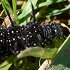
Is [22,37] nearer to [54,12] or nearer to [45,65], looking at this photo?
[45,65]

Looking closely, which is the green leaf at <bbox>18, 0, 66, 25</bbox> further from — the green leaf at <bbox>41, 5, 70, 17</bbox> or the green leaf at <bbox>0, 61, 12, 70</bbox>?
the green leaf at <bbox>0, 61, 12, 70</bbox>

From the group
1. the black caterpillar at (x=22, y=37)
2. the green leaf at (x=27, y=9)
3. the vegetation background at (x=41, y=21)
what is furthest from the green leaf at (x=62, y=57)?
the green leaf at (x=27, y=9)

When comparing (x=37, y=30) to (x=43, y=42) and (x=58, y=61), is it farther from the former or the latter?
(x=58, y=61)

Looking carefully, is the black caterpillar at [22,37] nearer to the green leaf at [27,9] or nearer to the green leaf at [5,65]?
the green leaf at [5,65]

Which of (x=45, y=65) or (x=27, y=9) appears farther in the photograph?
(x=27, y=9)

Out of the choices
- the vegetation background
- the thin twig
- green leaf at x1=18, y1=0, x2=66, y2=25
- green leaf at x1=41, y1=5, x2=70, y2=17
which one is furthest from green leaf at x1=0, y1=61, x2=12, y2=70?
green leaf at x1=41, y1=5, x2=70, y2=17

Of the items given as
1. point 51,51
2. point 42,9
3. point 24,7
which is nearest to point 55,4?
point 42,9

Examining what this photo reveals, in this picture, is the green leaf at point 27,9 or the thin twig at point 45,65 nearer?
the thin twig at point 45,65

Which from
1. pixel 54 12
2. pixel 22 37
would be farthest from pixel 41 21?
pixel 22 37
